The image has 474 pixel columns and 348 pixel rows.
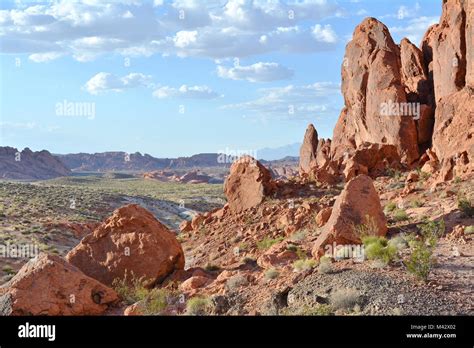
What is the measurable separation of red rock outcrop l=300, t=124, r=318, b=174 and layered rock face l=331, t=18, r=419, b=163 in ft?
16.9

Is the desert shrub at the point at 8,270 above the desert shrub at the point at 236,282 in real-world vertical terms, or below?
below

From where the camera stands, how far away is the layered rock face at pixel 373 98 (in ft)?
107

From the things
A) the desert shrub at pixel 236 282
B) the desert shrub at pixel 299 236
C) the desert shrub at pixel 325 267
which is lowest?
the desert shrub at pixel 236 282

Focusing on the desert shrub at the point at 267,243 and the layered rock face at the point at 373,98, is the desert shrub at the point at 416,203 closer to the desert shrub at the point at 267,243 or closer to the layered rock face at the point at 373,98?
the desert shrub at the point at 267,243

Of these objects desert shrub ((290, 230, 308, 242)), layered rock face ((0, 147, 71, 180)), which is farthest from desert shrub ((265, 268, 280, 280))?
layered rock face ((0, 147, 71, 180))

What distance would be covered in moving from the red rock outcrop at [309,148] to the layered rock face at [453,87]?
527 inches

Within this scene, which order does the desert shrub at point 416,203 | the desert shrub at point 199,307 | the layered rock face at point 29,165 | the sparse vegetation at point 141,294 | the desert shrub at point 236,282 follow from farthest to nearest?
1. the layered rock face at point 29,165
2. the desert shrub at point 416,203
3. the desert shrub at point 236,282
4. the sparse vegetation at point 141,294
5. the desert shrub at point 199,307

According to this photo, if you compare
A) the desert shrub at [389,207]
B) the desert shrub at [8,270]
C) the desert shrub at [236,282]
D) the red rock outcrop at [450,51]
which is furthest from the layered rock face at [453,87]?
the desert shrub at [8,270]

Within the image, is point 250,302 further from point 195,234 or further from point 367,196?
point 195,234

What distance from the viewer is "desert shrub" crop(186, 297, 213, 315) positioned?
12.9 meters

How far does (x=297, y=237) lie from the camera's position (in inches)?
803

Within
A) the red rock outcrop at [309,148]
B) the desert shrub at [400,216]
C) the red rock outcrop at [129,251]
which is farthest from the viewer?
the red rock outcrop at [309,148]
